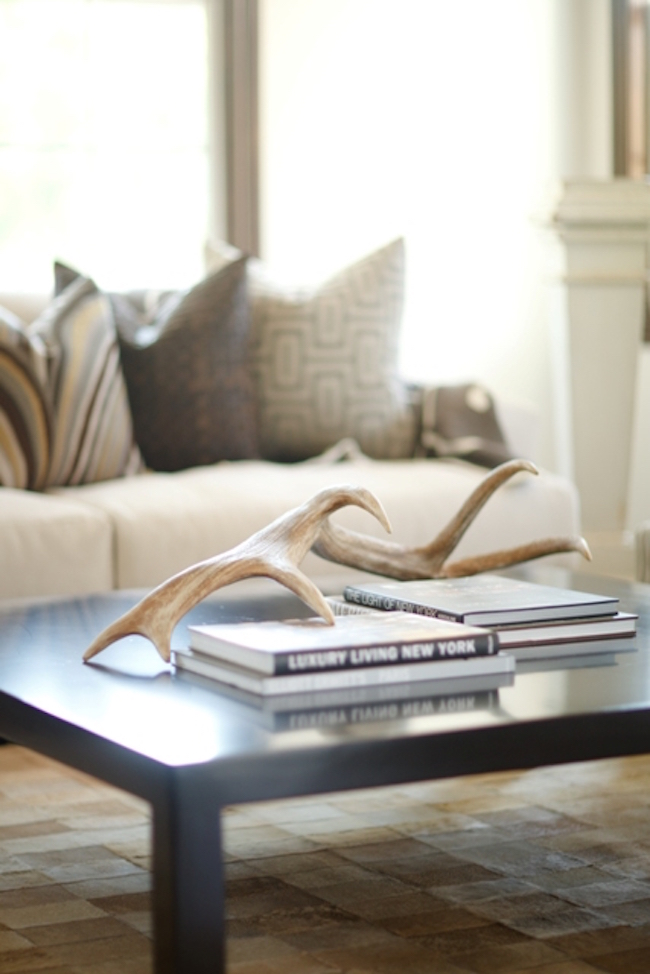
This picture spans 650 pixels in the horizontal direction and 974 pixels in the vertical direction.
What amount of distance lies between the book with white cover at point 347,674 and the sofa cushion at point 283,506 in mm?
1137

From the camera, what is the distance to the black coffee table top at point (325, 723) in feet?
4.02

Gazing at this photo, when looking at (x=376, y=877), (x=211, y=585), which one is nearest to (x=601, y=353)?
(x=376, y=877)

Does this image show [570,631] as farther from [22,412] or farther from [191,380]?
[191,380]

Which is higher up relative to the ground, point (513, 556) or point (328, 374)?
point (328, 374)

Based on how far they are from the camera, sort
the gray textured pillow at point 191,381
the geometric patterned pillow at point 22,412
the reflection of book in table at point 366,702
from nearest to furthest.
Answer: the reflection of book in table at point 366,702 < the geometric patterned pillow at point 22,412 < the gray textured pillow at point 191,381

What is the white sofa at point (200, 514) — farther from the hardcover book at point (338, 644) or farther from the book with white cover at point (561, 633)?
the hardcover book at point (338, 644)

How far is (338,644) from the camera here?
141 cm

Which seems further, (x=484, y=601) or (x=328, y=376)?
(x=328, y=376)

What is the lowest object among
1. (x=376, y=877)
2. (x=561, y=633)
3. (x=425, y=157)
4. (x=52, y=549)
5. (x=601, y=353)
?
(x=376, y=877)

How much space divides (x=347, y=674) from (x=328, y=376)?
2120 millimetres

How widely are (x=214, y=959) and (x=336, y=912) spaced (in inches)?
25.8

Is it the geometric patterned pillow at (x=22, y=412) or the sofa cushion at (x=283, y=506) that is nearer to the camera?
the sofa cushion at (x=283, y=506)

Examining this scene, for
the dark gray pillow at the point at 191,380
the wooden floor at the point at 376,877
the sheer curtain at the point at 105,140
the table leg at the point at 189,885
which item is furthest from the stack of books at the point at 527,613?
the sheer curtain at the point at 105,140

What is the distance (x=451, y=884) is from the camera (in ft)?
6.20
